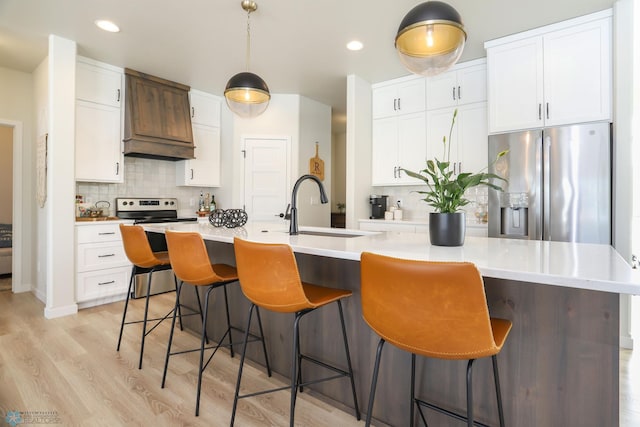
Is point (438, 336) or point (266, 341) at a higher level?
point (438, 336)

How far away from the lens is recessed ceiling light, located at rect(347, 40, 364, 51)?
333 cm

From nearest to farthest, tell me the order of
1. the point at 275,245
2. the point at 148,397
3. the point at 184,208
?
the point at 275,245 → the point at 148,397 → the point at 184,208

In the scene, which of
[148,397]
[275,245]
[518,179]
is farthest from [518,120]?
[148,397]

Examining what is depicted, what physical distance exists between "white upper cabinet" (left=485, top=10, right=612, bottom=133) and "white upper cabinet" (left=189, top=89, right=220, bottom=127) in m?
3.57

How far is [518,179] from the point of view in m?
3.03

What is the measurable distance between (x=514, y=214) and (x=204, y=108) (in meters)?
4.12

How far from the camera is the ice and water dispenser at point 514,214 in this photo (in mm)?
3014

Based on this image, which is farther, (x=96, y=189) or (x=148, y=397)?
(x=96, y=189)

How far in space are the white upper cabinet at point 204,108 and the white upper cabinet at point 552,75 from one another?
11.7ft

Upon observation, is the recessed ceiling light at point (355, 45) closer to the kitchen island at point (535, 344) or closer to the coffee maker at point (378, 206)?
the coffee maker at point (378, 206)

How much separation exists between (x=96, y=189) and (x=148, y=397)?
10.1 ft

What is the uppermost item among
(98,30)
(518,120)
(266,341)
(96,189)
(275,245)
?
(98,30)

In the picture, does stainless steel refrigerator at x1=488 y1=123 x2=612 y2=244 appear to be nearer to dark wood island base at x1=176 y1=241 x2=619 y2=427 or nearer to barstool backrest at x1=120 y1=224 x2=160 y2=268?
dark wood island base at x1=176 y1=241 x2=619 y2=427

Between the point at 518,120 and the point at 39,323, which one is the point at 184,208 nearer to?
the point at 39,323
